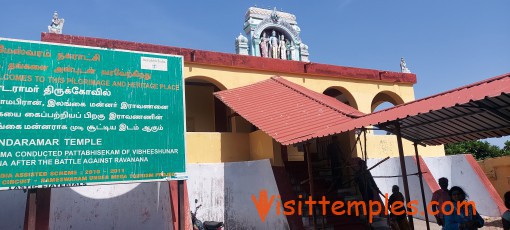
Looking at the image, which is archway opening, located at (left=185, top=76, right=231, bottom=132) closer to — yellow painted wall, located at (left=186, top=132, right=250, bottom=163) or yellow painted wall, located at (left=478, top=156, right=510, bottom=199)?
yellow painted wall, located at (left=186, top=132, right=250, bottom=163)

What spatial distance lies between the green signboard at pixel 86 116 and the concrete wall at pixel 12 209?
84.0 inches

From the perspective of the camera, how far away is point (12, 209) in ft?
25.6

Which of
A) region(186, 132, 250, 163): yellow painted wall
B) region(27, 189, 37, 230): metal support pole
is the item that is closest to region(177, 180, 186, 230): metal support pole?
region(186, 132, 250, 163): yellow painted wall

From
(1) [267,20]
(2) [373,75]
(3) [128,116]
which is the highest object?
(1) [267,20]

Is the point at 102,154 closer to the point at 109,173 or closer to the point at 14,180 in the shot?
the point at 109,173

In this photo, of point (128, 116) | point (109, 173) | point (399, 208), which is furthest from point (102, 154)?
point (399, 208)

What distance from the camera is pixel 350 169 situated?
977 cm

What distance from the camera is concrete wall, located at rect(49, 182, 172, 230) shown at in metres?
7.91

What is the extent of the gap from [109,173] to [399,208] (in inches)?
213

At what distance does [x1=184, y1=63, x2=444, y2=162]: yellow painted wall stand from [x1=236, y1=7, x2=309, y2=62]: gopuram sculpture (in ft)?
32.2

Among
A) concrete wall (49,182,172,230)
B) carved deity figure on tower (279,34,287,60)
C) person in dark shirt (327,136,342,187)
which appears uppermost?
carved deity figure on tower (279,34,287,60)

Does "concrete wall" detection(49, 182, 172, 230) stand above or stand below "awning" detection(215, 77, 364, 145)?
below

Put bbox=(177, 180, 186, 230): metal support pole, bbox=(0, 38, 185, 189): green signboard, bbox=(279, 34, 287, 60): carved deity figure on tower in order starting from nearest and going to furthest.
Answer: bbox=(0, 38, 185, 189): green signboard < bbox=(177, 180, 186, 230): metal support pole < bbox=(279, 34, 287, 60): carved deity figure on tower

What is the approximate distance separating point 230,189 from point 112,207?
2745 millimetres
